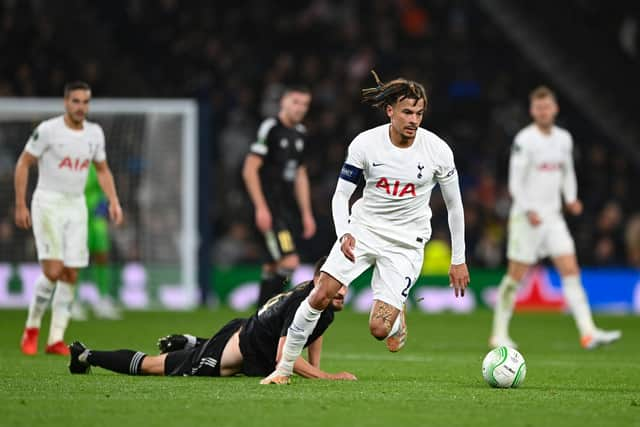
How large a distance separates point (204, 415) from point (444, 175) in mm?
2513

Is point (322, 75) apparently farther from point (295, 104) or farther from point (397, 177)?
point (397, 177)

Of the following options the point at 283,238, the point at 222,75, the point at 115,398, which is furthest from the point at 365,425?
the point at 222,75

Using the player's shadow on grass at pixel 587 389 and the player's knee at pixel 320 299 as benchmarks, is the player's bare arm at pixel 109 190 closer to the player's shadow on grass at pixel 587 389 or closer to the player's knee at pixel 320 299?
the player's knee at pixel 320 299

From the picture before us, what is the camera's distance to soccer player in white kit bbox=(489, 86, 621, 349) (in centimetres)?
1250

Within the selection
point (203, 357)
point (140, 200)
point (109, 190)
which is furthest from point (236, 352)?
point (140, 200)

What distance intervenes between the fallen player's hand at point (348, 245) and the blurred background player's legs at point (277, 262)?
4737 mm

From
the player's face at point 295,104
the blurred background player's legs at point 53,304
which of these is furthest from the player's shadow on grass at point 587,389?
the player's face at point 295,104

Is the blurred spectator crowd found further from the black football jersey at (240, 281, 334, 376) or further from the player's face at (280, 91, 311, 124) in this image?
the black football jersey at (240, 281, 334, 376)

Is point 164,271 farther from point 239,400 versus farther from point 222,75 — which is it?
point 239,400

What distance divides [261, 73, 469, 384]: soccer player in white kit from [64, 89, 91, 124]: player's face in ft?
10.9

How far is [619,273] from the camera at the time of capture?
1945cm

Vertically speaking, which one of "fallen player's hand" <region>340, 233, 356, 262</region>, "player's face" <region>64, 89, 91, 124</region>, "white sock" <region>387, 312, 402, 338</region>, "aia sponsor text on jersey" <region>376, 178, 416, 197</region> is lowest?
"white sock" <region>387, 312, 402, 338</region>

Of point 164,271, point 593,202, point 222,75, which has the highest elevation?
point 222,75

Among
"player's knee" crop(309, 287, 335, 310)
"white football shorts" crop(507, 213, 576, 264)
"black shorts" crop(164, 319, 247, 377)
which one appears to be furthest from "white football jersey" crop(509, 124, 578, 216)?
"player's knee" crop(309, 287, 335, 310)
